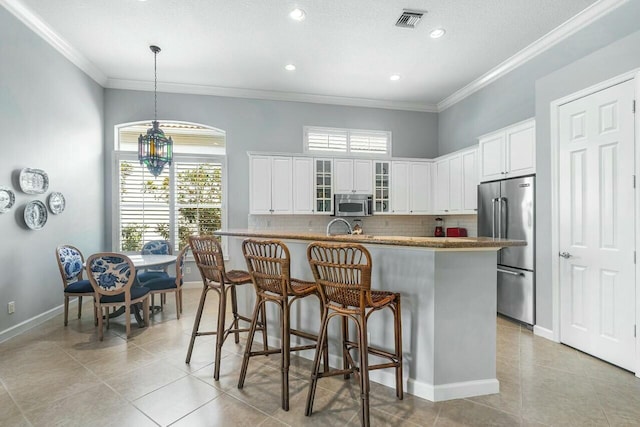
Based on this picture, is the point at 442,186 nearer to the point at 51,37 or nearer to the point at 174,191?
the point at 174,191

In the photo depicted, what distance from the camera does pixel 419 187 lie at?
6.10m

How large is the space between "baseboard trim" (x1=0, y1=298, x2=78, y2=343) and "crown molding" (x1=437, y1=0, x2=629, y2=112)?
6715 millimetres

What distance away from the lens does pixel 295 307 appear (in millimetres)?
3029

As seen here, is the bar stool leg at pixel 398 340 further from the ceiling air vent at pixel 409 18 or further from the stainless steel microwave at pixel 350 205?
the stainless steel microwave at pixel 350 205


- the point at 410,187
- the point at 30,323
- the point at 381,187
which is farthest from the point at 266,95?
the point at 30,323

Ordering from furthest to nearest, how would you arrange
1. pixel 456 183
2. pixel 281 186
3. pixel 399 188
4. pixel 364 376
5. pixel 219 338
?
pixel 399 188
pixel 281 186
pixel 456 183
pixel 219 338
pixel 364 376

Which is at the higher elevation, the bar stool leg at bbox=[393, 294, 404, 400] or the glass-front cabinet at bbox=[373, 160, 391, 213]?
the glass-front cabinet at bbox=[373, 160, 391, 213]

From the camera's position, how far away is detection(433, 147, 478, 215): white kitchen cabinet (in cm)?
504

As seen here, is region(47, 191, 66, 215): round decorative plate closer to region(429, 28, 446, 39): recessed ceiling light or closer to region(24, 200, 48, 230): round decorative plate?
region(24, 200, 48, 230): round decorative plate

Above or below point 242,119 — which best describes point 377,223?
below

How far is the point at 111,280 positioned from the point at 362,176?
13.1 feet

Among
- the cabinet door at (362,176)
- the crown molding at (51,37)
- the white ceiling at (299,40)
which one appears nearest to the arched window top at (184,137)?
the white ceiling at (299,40)

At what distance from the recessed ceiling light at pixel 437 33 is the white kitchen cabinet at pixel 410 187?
7.64ft

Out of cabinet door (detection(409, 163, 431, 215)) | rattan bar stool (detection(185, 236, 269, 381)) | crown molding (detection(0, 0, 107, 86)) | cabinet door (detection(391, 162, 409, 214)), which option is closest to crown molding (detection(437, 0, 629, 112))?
cabinet door (detection(409, 163, 431, 215))
